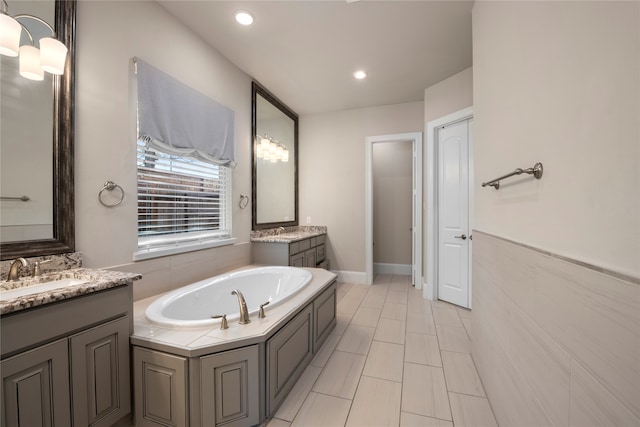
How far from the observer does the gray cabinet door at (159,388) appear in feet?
3.99

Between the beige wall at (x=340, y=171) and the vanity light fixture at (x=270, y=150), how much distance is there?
1.97 ft

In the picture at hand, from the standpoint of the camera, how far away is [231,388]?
127cm

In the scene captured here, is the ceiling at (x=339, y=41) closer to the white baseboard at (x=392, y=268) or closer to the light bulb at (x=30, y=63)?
the light bulb at (x=30, y=63)

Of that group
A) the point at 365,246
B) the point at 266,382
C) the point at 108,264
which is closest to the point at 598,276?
the point at 266,382

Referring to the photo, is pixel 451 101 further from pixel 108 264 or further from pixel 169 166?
pixel 108 264

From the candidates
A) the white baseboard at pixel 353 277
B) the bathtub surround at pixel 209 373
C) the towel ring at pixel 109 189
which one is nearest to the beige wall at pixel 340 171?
the white baseboard at pixel 353 277

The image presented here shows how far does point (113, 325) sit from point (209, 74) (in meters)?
2.28

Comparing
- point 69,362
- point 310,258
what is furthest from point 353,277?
point 69,362

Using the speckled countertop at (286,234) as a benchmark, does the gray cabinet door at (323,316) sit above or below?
below

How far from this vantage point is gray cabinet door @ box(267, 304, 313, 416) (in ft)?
4.62

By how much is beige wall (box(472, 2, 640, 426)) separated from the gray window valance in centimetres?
229

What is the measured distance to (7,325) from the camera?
2.94 feet

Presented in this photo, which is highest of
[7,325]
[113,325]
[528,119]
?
[528,119]

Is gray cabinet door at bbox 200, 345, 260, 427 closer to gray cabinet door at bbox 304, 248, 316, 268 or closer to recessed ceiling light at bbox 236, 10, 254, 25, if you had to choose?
gray cabinet door at bbox 304, 248, 316, 268
